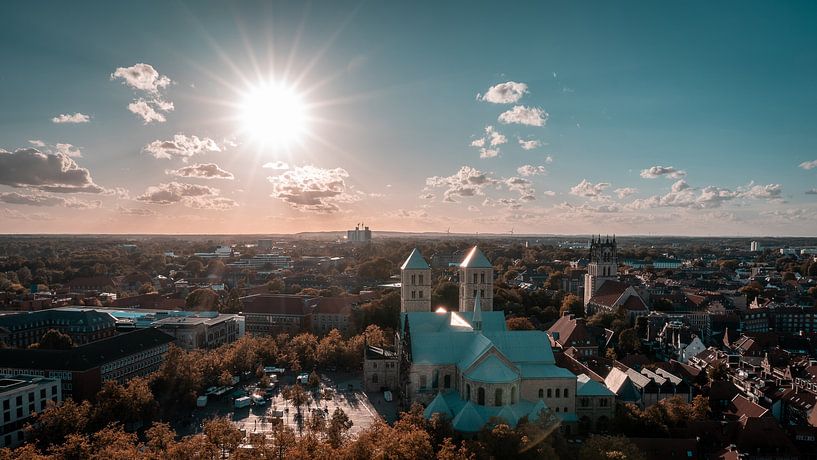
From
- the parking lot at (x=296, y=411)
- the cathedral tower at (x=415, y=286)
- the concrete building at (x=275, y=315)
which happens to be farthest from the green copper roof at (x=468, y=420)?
the concrete building at (x=275, y=315)

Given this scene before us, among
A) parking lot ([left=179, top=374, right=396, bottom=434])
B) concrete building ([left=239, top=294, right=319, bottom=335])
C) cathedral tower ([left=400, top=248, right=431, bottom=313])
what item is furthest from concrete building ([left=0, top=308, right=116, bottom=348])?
cathedral tower ([left=400, top=248, right=431, bottom=313])

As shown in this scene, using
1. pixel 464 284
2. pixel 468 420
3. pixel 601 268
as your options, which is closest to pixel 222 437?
pixel 468 420

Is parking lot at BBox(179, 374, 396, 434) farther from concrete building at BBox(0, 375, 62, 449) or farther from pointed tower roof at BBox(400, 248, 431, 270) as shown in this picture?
pointed tower roof at BBox(400, 248, 431, 270)

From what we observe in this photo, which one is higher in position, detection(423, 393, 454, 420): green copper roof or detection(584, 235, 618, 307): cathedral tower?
detection(584, 235, 618, 307): cathedral tower

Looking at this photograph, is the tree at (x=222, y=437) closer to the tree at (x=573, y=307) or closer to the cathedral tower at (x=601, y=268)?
the tree at (x=573, y=307)

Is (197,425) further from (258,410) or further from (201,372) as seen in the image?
(201,372)

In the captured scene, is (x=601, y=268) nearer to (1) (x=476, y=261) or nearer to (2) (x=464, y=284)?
(1) (x=476, y=261)
